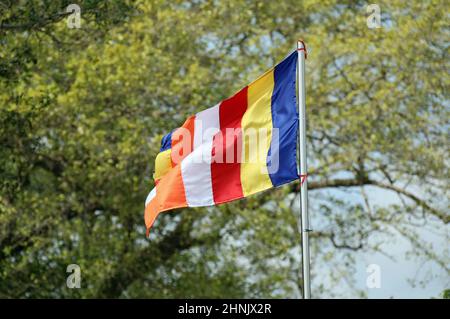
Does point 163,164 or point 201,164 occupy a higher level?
point 163,164

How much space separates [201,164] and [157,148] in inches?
334

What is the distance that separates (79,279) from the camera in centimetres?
1870

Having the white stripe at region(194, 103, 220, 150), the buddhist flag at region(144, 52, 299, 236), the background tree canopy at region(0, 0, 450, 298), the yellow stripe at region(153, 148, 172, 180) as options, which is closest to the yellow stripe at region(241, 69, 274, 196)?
the buddhist flag at region(144, 52, 299, 236)

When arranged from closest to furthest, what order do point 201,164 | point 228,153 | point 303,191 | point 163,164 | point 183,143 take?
point 303,191, point 228,153, point 201,164, point 183,143, point 163,164

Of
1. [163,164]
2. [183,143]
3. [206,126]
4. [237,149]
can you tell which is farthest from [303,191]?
[163,164]

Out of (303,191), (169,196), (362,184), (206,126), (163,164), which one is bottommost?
(303,191)

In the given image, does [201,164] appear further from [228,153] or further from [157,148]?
[157,148]

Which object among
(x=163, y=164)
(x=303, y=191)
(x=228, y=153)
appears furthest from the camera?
(x=163, y=164)

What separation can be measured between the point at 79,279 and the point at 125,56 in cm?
439

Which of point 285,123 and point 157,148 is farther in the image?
point 157,148

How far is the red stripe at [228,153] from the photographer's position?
10.0m

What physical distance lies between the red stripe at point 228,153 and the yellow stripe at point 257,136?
7cm

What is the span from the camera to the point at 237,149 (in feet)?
33.0
